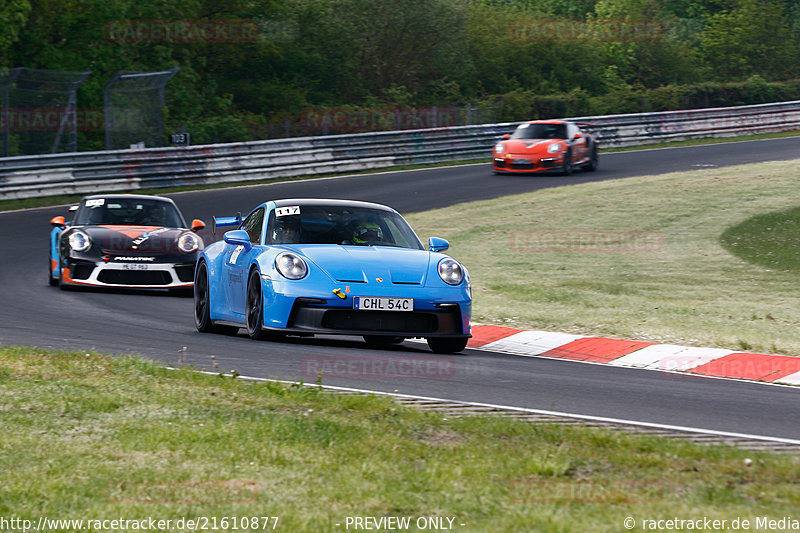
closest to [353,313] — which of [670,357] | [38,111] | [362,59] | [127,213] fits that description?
[670,357]

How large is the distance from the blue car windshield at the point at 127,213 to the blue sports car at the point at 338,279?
16.2 ft

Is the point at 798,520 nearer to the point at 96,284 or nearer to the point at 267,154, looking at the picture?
the point at 96,284

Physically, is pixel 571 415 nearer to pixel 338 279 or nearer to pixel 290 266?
pixel 338 279

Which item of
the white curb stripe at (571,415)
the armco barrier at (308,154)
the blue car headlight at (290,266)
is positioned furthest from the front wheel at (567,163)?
the white curb stripe at (571,415)

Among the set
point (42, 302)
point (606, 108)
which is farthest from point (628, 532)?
point (606, 108)

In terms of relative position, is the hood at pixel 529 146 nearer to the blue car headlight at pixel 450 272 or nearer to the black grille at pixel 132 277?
the black grille at pixel 132 277

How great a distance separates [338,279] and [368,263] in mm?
334

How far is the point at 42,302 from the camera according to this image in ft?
41.2

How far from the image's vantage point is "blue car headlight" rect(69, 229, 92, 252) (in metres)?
14.0

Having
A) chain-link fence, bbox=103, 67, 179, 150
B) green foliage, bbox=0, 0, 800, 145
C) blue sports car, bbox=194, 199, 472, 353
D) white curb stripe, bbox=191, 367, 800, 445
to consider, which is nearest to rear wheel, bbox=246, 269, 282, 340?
blue sports car, bbox=194, 199, 472, 353

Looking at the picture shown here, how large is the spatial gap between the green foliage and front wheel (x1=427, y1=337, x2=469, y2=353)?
2243 centimetres

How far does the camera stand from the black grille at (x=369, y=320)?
28.5 feet

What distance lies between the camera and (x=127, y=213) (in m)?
15.1

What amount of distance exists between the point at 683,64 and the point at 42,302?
46.0 metres
